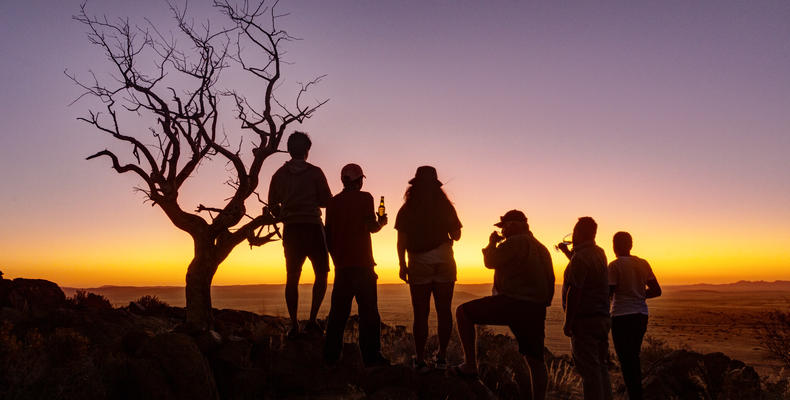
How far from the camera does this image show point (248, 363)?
7359mm

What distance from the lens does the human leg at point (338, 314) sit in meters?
6.98

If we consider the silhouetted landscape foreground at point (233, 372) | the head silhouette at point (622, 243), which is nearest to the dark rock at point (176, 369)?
the silhouetted landscape foreground at point (233, 372)

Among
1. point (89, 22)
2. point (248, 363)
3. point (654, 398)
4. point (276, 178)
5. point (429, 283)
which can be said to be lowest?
point (654, 398)

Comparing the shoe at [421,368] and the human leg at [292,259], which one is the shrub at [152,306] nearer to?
the human leg at [292,259]

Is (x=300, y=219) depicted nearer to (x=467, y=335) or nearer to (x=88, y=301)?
(x=467, y=335)

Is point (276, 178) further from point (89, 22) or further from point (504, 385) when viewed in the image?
point (89, 22)

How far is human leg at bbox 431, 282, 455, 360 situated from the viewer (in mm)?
6664

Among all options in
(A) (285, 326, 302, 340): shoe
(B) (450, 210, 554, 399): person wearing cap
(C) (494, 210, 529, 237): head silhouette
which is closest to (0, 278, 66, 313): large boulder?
(A) (285, 326, 302, 340): shoe

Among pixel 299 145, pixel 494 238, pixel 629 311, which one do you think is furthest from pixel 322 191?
pixel 629 311

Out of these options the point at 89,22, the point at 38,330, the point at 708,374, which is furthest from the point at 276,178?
the point at 89,22

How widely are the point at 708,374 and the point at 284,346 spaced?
6968 mm

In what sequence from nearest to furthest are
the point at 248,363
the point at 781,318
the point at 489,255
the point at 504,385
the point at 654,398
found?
the point at 489,255
the point at 248,363
the point at 504,385
the point at 654,398
the point at 781,318

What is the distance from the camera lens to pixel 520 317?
6.06 m

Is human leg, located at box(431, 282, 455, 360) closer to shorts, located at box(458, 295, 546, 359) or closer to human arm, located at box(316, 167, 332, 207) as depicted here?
shorts, located at box(458, 295, 546, 359)
